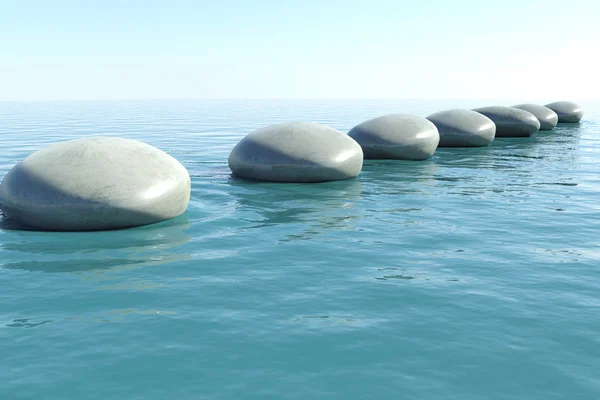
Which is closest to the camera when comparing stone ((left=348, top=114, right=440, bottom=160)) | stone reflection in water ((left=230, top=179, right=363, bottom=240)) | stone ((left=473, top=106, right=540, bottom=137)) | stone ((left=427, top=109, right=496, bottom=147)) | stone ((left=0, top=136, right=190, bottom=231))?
stone ((left=0, top=136, right=190, bottom=231))

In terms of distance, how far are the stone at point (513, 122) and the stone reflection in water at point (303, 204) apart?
1310 centimetres

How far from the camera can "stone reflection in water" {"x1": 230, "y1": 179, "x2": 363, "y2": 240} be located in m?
9.23

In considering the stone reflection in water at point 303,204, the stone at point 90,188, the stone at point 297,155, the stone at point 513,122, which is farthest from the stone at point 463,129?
the stone at point 90,188

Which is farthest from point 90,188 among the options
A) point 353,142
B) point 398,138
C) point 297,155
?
point 398,138

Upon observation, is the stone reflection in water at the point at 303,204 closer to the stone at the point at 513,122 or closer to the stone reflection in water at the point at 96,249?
the stone reflection in water at the point at 96,249

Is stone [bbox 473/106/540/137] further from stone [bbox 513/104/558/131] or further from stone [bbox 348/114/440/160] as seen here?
stone [bbox 348/114/440/160]

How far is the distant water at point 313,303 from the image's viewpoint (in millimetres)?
4449

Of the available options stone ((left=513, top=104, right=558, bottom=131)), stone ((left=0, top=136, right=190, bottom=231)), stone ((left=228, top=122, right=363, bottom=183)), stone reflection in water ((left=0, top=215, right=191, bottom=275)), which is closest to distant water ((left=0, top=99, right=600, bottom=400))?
stone reflection in water ((left=0, top=215, right=191, bottom=275))

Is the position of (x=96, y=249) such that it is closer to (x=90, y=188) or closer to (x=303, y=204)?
(x=90, y=188)

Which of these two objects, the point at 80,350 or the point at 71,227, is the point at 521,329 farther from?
the point at 71,227

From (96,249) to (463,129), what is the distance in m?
14.9

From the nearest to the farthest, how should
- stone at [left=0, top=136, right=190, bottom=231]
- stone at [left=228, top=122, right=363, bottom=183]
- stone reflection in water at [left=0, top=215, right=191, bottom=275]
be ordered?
stone reflection in water at [left=0, top=215, right=191, bottom=275] → stone at [left=0, top=136, right=190, bottom=231] → stone at [left=228, top=122, right=363, bottom=183]

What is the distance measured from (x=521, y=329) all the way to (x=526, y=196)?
691cm

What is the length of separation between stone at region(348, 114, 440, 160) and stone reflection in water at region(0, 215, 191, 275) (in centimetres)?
846
